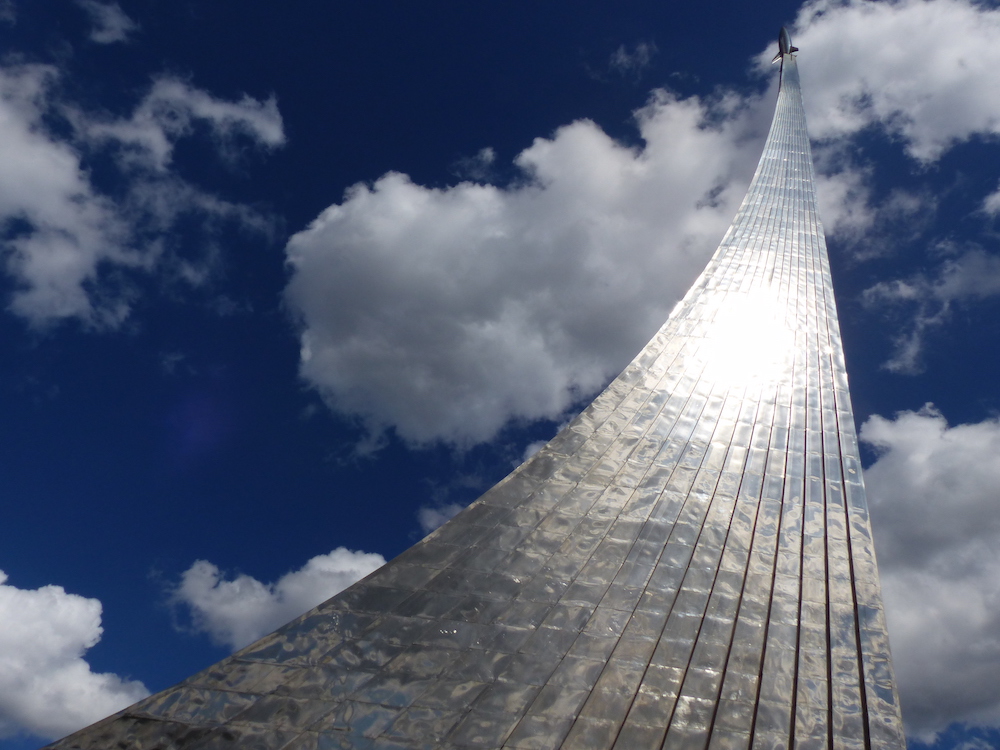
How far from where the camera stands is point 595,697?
576 centimetres

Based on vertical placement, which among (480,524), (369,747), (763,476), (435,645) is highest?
(763,476)

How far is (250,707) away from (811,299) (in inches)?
542

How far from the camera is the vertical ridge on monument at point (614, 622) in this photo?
546cm

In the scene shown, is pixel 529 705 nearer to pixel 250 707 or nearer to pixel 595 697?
pixel 595 697

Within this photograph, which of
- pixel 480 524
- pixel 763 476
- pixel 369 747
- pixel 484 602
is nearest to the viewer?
pixel 369 747

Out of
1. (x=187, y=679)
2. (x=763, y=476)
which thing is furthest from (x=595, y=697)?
(x=763, y=476)

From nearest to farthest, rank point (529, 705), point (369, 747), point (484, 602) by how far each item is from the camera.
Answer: point (369, 747) < point (529, 705) < point (484, 602)

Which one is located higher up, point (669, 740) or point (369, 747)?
point (669, 740)

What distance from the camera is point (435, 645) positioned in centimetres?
615

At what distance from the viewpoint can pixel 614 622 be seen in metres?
6.55

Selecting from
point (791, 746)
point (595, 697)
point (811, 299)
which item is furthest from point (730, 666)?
point (811, 299)

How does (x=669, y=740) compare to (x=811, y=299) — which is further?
(x=811, y=299)

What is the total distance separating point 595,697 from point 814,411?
6936 millimetres

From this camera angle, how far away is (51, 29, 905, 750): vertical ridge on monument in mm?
5461
